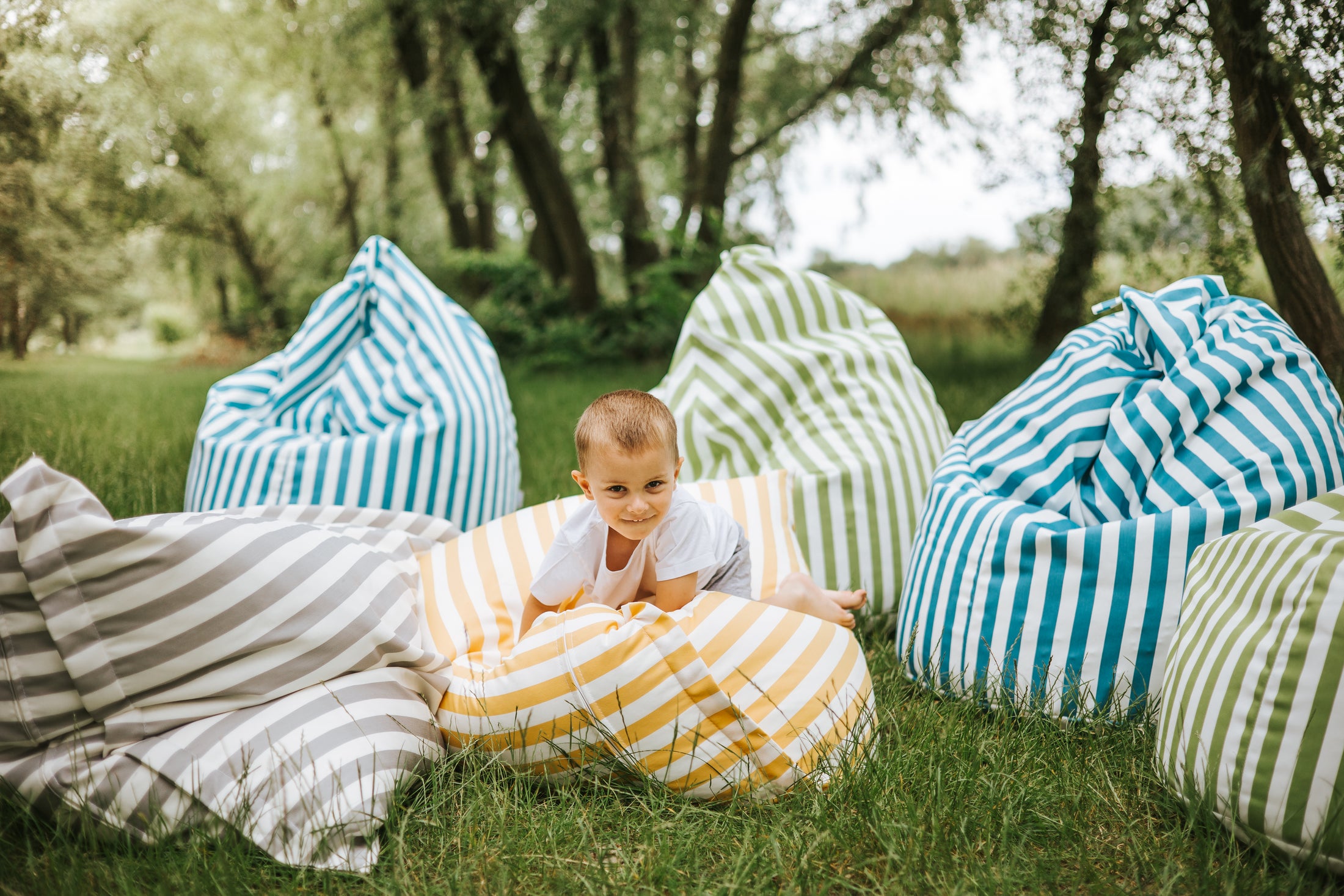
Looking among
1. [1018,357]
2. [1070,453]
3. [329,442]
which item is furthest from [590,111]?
[1070,453]

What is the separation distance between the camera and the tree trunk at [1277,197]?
2.69 metres

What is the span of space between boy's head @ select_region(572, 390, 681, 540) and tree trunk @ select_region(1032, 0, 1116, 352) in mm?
2559

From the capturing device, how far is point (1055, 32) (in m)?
3.66

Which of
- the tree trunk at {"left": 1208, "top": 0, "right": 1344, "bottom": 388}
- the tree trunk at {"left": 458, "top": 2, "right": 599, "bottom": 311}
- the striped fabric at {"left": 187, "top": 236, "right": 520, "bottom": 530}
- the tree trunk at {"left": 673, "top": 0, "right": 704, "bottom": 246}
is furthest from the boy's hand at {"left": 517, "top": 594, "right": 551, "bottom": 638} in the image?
the tree trunk at {"left": 673, "top": 0, "right": 704, "bottom": 246}

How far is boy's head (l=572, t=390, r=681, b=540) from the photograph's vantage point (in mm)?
1962

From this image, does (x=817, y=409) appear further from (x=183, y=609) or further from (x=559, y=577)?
(x=183, y=609)

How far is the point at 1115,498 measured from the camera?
2084mm

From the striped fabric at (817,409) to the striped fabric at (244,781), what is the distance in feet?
4.70

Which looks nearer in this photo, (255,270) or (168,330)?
(168,330)

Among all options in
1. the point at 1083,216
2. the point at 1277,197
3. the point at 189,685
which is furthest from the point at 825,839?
the point at 1083,216

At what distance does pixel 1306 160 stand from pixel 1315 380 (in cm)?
110

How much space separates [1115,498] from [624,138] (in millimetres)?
7575

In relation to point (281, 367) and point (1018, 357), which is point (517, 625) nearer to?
point (281, 367)

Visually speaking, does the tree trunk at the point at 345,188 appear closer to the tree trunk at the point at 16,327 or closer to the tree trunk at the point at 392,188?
the tree trunk at the point at 392,188
